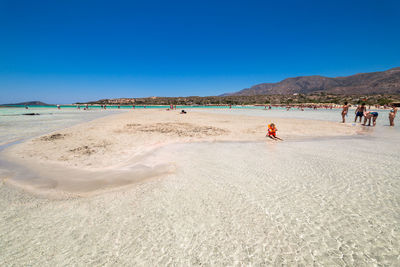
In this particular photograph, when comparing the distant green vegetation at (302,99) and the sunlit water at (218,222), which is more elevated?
the distant green vegetation at (302,99)

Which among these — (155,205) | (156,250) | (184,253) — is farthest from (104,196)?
(184,253)

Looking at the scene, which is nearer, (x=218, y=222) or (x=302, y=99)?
(x=218, y=222)

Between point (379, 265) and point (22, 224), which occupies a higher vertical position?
point (22, 224)

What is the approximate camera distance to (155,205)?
3496mm

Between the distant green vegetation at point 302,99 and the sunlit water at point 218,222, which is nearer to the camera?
the sunlit water at point 218,222

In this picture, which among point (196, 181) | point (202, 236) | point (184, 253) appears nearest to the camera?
point (184, 253)

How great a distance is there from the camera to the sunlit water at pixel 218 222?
2.32m

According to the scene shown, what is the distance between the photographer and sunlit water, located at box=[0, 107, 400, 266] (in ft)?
7.62

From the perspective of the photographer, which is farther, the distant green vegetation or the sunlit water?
the distant green vegetation

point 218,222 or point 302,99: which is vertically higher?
point 302,99

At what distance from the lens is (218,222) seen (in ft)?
9.76

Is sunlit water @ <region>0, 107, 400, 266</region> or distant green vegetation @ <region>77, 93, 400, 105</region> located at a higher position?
distant green vegetation @ <region>77, 93, 400, 105</region>

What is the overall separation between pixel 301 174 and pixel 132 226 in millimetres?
4618

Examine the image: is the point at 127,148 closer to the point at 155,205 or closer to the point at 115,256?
the point at 155,205
